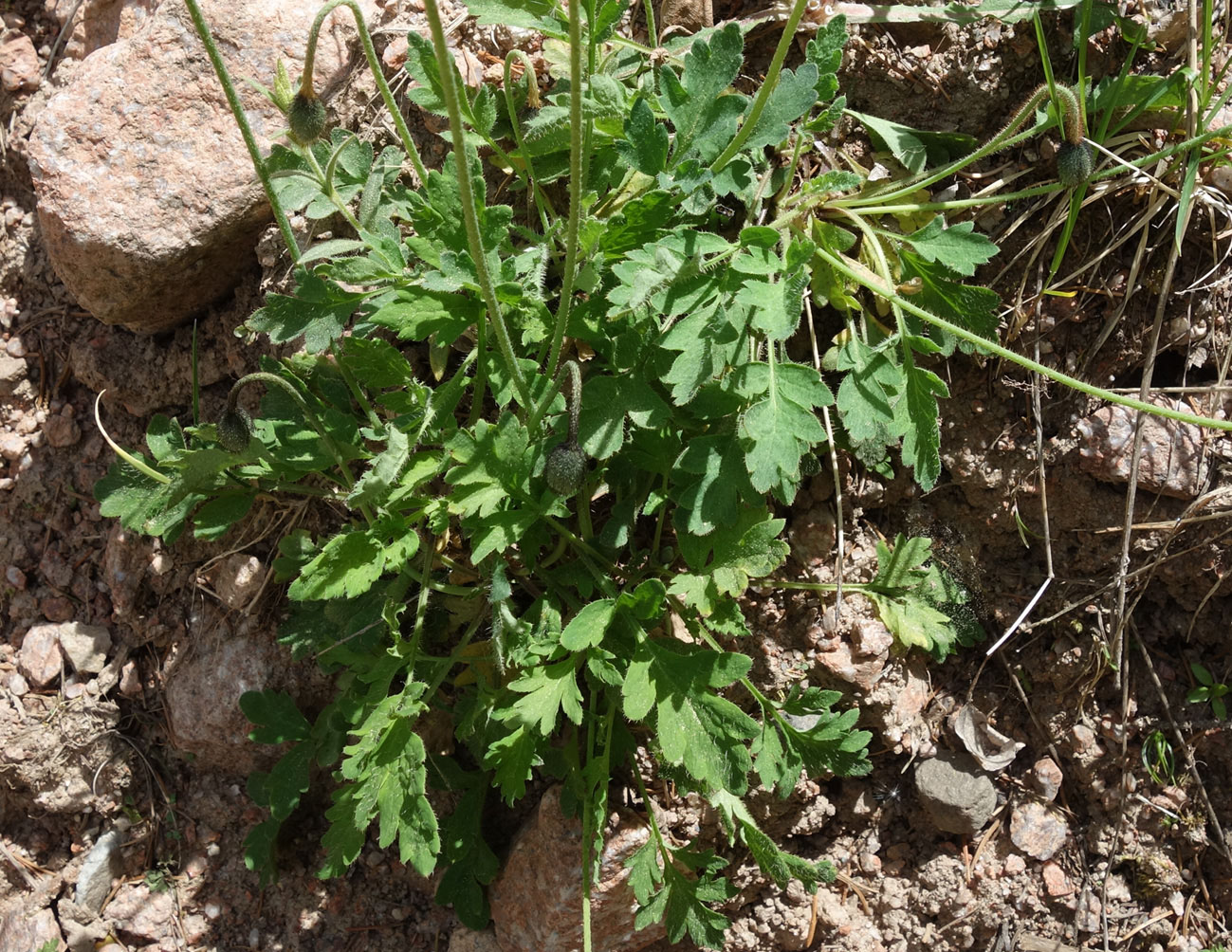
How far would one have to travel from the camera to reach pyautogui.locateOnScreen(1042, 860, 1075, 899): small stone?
3.21 m

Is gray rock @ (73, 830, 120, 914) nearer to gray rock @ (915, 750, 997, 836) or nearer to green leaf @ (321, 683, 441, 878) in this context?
green leaf @ (321, 683, 441, 878)

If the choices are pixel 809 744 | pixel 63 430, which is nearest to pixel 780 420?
pixel 809 744

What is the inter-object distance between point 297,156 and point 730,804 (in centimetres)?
220

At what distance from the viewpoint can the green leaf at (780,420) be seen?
2.39 metres

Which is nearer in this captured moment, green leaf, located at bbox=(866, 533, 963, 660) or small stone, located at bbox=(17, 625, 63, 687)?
green leaf, located at bbox=(866, 533, 963, 660)

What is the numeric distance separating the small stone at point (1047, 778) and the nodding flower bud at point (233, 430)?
2.65 metres

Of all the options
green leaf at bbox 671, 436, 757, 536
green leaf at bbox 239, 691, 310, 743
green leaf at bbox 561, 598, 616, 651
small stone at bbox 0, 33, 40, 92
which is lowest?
green leaf at bbox 239, 691, 310, 743

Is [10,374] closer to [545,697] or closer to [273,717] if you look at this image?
[273,717]

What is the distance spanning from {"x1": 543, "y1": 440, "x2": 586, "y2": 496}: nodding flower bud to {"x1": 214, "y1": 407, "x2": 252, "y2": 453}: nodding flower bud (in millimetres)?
846

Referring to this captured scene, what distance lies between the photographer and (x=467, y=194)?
→ 187 cm

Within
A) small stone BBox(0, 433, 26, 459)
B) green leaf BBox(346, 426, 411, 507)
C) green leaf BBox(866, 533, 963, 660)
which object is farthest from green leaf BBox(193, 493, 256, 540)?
green leaf BBox(866, 533, 963, 660)

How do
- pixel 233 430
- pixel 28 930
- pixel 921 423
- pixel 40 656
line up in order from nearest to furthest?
1. pixel 233 430
2. pixel 921 423
3. pixel 28 930
4. pixel 40 656

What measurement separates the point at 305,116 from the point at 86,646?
6.97 feet

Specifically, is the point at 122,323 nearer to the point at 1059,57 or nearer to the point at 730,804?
the point at 730,804
